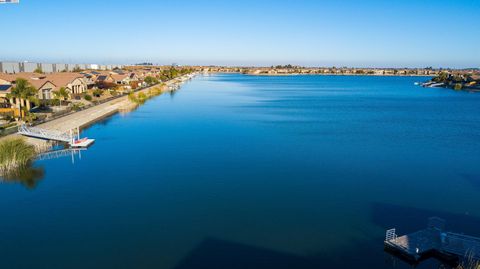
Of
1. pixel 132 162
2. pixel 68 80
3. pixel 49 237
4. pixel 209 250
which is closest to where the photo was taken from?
pixel 209 250

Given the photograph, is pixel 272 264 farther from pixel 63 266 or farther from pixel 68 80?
pixel 68 80

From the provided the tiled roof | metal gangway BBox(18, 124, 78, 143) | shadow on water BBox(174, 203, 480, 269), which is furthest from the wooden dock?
the tiled roof

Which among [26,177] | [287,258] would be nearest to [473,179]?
[287,258]

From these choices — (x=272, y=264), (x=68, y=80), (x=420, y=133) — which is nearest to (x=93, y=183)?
(x=272, y=264)

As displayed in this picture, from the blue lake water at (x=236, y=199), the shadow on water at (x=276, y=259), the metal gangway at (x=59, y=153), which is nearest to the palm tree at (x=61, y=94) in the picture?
the blue lake water at (x=236, y=199)

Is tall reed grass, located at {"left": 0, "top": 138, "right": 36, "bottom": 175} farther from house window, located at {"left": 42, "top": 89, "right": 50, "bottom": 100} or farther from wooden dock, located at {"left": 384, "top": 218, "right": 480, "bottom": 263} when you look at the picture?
house window, located at {"left": 42, "top": 89, "right": 50, "bottom": 100}
